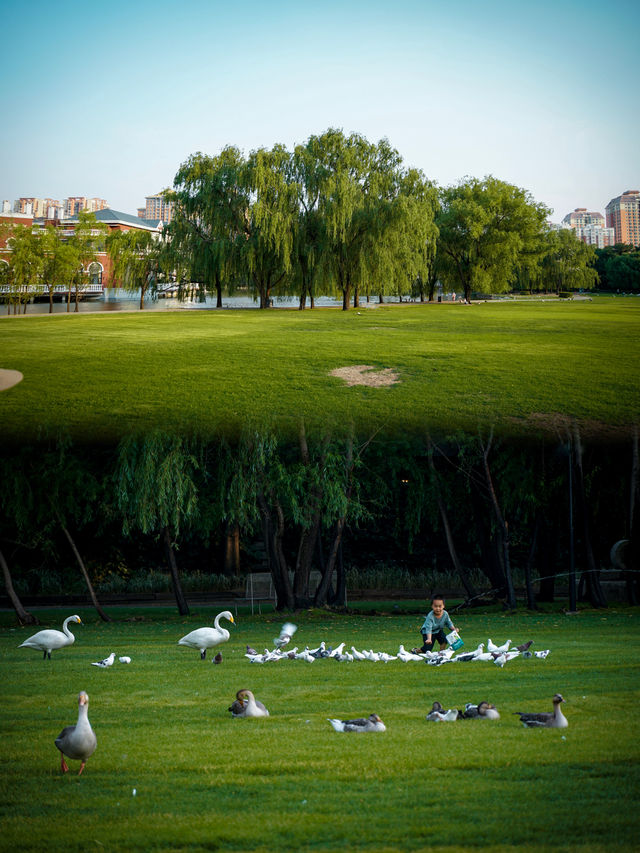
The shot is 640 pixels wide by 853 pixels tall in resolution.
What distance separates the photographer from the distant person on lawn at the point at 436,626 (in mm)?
11641

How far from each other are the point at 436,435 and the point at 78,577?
Result: 45.6 feet

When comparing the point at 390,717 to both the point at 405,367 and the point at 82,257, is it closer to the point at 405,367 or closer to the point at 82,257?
the point at 405,367

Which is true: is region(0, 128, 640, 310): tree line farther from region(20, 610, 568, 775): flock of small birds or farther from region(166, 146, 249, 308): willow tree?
region(20, 610, 568, 775): flock of small birds

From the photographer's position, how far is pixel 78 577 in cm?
2714

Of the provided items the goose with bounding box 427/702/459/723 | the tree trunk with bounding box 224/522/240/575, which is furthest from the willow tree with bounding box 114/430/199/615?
the goose with bounding box 427/702/459/723

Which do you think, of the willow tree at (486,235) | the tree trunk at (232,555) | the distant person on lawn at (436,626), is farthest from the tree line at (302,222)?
the distant person on lawn at (436,626)

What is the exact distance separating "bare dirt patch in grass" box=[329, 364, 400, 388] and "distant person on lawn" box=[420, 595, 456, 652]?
32.9ft

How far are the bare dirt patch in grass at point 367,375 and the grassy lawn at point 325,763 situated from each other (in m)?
12.1

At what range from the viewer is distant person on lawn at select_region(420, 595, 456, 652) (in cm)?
1164

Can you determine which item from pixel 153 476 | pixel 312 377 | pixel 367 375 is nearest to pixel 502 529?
pixel 367 375

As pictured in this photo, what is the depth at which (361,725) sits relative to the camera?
6.50 m

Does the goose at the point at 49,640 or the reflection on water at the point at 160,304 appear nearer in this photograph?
the goose at the point at 49,640

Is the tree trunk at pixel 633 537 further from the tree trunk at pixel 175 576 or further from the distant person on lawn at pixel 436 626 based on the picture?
the tree trunk at pixel 175 576

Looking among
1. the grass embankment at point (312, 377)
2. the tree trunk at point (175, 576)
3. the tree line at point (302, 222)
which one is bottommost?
the tree trunk at point (175, 576)
